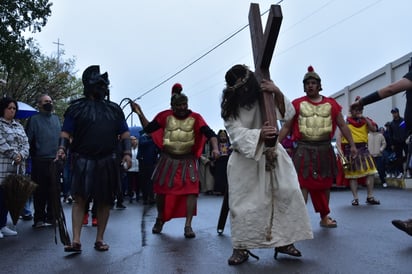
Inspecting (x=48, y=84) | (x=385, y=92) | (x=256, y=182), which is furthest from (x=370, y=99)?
(x=48, y=84)

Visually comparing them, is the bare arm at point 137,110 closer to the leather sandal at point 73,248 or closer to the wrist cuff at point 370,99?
the leather sandal at point 73,248

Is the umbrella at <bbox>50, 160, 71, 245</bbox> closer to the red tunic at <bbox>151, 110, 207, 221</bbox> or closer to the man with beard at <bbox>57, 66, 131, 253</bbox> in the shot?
the man with beard at <bbox>57, 66, 131, 253</bbox>

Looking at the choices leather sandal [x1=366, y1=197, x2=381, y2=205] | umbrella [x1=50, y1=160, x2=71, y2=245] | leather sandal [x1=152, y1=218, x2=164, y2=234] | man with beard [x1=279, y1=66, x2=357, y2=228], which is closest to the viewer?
umbrella [x1=50, y1=160, x2=71, y2=245]

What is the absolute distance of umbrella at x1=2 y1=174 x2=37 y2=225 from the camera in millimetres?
7004

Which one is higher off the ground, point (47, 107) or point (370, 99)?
point (47, 107)

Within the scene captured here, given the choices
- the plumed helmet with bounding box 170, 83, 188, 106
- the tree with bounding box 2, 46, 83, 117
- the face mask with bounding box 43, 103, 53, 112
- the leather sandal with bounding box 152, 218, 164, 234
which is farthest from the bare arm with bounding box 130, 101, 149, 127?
the tree with bounding box 2, 46, 83, 117

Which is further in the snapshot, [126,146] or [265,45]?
[126,146]

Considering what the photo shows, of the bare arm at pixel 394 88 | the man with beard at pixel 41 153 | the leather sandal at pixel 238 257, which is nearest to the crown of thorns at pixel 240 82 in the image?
the bare arm at pixel 394 88

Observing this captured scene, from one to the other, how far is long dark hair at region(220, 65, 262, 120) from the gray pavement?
1407 mm

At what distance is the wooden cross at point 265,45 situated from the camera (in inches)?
170

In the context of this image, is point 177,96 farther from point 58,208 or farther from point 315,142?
point 58,208

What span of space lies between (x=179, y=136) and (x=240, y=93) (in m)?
→ 2.36

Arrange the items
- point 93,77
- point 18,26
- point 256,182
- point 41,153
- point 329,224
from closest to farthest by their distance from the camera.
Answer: point 256,182 → point 93,77 → point 329,224 → point 41,153 → point 18,26

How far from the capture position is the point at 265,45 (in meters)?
4.46
